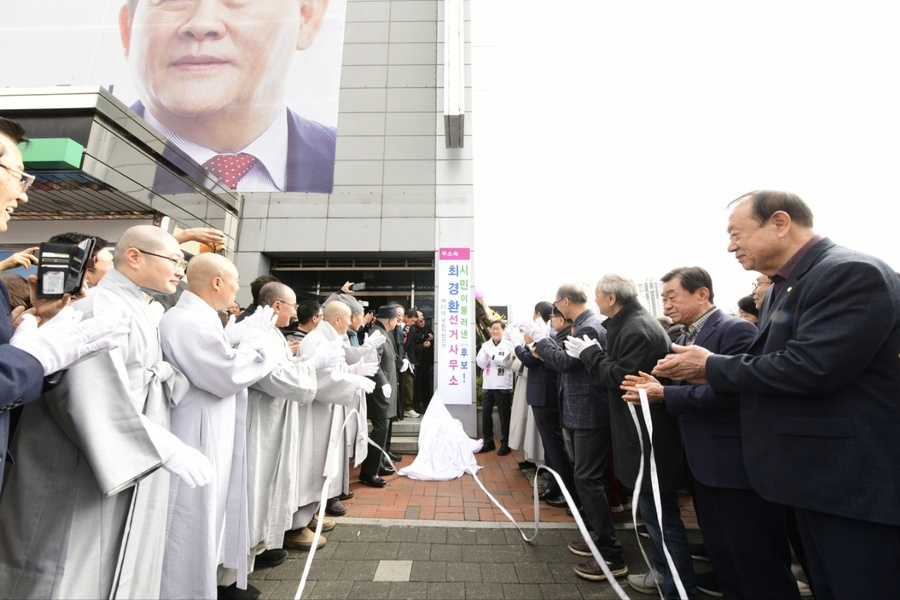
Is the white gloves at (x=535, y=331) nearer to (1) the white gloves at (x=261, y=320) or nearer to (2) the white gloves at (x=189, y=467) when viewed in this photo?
(1) the white gloves at (x=261, y=320)

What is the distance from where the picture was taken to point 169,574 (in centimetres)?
194

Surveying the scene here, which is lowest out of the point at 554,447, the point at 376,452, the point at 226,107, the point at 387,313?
the point at 376,452

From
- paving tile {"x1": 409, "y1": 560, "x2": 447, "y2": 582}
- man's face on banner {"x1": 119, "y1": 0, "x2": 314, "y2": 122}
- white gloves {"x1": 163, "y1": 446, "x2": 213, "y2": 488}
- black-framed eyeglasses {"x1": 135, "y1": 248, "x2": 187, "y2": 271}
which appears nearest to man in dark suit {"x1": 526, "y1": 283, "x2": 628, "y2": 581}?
paving tile {"x1": 409, "y1": 560, "x2": 447, "y2": 582}

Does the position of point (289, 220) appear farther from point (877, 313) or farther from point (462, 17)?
point (877, 313)

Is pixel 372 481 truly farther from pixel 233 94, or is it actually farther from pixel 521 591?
pixel 233 94

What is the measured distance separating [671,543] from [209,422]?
2858mm

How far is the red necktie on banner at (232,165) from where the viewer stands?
7.25 metres

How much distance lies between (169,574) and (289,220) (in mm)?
7075

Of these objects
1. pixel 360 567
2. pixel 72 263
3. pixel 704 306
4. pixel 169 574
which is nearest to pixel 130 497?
pixel 169 574

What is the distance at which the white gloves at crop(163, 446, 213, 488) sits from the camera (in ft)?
5.40

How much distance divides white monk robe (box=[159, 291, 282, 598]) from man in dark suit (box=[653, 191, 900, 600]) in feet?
8.16

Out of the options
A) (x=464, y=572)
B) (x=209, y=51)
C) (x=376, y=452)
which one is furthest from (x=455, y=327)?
(x=209, y=51)

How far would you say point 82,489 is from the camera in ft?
5.06

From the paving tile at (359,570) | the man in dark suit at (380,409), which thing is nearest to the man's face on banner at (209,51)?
the man in dark suit at (380,409)
